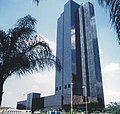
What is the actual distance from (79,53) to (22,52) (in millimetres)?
100818

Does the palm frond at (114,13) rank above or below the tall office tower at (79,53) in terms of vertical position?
below

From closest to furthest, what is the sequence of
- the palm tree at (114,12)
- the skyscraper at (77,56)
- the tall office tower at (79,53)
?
the palm tree at (114,12) < the skyscraper at (77,56) < the tall office tower at (79,53)

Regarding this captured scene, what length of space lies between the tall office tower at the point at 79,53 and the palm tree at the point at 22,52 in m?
86.0

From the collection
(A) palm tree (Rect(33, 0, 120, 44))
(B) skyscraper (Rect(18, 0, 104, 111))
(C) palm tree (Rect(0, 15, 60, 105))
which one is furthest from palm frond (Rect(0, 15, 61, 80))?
(B) skyscraper (Rect(18, 0, 104, 111))

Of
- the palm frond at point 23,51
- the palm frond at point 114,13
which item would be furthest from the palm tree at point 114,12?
the palm frond at point 23,51

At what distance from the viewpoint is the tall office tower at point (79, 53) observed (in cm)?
9600

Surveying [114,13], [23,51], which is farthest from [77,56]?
[114,13]

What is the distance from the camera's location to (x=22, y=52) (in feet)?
17.2

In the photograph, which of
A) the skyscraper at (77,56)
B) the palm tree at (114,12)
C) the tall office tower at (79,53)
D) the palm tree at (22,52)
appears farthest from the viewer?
the tall office tower at (79,53)

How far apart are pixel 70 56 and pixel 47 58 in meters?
90.7

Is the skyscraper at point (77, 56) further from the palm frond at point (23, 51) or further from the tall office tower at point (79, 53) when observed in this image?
the palm frond at point (23, 51)

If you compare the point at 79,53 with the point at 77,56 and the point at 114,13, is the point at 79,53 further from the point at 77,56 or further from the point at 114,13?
the point at 114,13

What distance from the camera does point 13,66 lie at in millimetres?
4996

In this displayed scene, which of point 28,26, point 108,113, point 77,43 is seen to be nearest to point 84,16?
point 77,43
